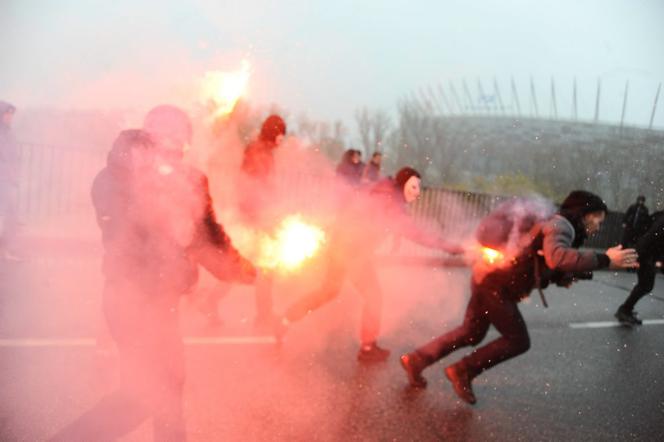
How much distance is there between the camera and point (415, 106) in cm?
3731

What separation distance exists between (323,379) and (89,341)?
6.33ft

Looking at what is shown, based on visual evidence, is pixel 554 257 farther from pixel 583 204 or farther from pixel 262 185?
pixel 262 185

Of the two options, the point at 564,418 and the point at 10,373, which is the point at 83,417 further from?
the point at 564,418

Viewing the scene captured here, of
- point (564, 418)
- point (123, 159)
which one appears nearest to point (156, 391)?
point (123, 159)

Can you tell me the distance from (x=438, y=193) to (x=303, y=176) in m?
3.72

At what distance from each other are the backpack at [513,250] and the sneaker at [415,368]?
2.45ft

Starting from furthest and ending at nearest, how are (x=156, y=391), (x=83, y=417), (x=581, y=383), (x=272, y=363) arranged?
(x=581, y=383) → (x=272, y=363) → (x=83, y=417) → (x=156, y=391)

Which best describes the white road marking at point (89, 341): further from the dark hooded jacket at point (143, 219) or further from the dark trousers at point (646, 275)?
the dark trousers at point (646, 275)

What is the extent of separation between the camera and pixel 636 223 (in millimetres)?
11180

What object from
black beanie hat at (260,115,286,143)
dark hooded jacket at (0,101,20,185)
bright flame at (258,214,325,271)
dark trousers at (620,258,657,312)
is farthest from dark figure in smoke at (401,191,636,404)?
dark hooded jacket at (0,101,20,185)

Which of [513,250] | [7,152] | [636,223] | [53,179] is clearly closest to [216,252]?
[513,250]

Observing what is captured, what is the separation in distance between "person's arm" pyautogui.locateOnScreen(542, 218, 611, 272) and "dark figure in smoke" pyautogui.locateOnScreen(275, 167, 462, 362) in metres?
0.84

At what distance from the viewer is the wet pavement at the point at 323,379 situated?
3.07 m

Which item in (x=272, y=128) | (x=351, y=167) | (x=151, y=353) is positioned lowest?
(x=151, y=353)
